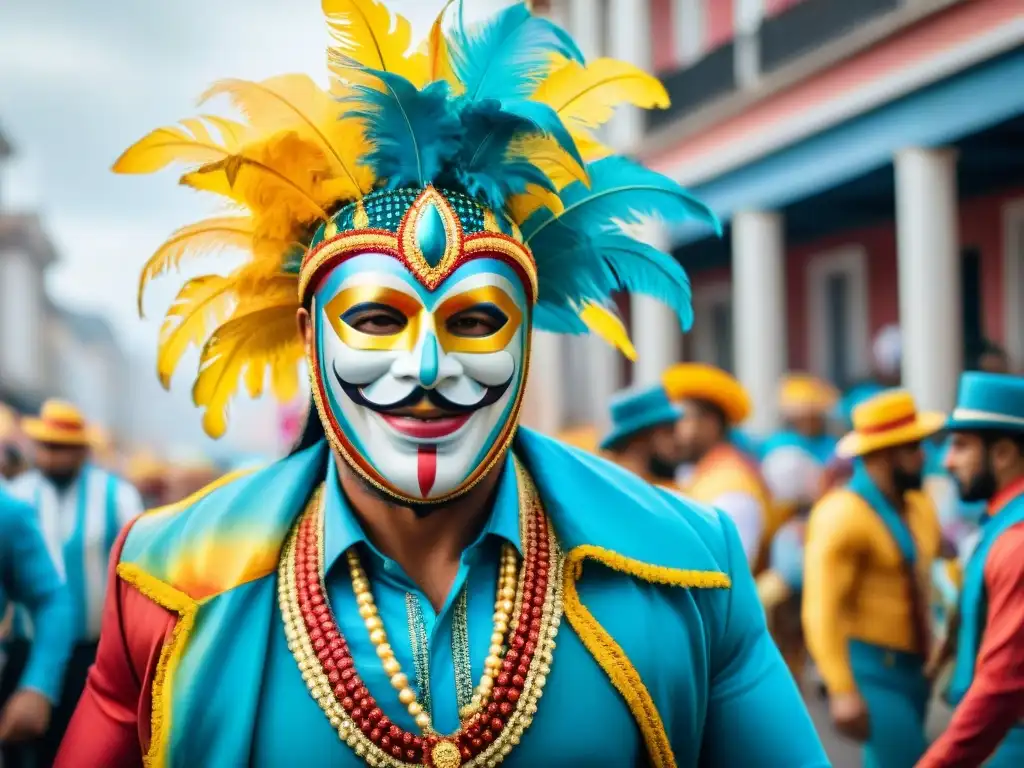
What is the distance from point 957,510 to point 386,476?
598 centimetres

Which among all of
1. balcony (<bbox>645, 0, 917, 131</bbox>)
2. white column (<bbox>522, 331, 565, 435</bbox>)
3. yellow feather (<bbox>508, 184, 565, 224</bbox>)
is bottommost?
yellow feather (<bbox>508, 184, 565, 224</bbox>)

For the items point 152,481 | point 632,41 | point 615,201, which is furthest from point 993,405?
point 632,41

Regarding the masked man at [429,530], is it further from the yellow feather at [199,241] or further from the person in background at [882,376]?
the person in background at [882,376]

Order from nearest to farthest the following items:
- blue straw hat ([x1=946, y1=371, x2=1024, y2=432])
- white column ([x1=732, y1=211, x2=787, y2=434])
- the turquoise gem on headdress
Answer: the turquoise gem on headdress
blue straw hat ([x1=946, y1=371, x2=1024, y2=432])
white column ([x1=732, y1=211, x2=787, y2=434])

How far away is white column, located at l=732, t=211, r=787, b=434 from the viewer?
13750 millimetres

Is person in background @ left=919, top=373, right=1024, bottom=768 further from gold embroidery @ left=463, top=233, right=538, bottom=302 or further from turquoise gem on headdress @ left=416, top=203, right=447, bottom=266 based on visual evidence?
turquoise gem on headdress @ left=416, top=203, right=447, bottom=266

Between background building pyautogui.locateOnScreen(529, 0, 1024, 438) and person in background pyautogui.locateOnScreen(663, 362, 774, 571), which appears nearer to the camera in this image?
person in background pyautogui.locateOnScreen(663, 362, 774, 571)

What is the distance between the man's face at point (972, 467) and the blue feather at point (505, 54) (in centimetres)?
235

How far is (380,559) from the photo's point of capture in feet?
8.46

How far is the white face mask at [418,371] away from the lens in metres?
2.45

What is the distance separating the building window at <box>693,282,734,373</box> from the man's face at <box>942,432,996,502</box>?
44.8 ft

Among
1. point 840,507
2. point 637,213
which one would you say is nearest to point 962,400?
point 840,507

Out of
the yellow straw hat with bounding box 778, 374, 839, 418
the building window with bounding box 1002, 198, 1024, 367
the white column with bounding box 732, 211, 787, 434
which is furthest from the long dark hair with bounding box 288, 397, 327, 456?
the white column with bounding box 732, 211, 787, 434

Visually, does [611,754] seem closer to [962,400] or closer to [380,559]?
[380,559]
